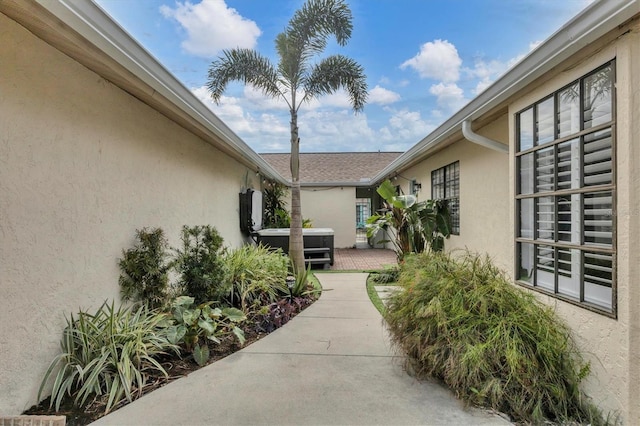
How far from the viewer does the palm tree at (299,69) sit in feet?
23.2

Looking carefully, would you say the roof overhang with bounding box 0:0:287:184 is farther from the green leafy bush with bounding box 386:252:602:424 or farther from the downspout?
the downspout

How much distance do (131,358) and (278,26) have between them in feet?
23.8

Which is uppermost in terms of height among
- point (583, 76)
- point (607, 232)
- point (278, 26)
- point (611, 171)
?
point (278, 26)

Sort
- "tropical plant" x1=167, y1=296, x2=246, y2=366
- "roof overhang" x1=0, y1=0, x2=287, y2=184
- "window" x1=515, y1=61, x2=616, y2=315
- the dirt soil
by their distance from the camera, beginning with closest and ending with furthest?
"roof overhang" x1=0, y1=0, x2=287, y2=184 → the dirt soil → "window" x1=515, y1=61, x2=616, y2=315 → "tropical plant" x1=167, y1=296, x2=246, y2=366

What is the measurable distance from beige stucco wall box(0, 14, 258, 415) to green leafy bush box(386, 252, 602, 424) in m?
3.40

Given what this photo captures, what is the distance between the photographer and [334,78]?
309 inches

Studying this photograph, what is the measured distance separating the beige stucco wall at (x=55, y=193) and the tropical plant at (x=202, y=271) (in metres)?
0.74

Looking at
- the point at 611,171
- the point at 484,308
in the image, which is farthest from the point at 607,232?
the point at 484,308

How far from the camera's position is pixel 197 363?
3.58 metres

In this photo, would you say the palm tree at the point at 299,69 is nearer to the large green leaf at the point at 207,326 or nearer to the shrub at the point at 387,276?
the shrub at the point at 387,276

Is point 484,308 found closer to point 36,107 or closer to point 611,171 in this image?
point 611,171

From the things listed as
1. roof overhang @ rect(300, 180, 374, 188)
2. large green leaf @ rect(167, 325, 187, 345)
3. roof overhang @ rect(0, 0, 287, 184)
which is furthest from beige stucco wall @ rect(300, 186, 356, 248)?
large green leaf @ rect(167, 325, 187, 345)

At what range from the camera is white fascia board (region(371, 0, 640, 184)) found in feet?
7.91

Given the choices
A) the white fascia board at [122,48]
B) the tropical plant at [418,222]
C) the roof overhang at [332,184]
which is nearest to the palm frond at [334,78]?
the tropical plant at [418,222]
